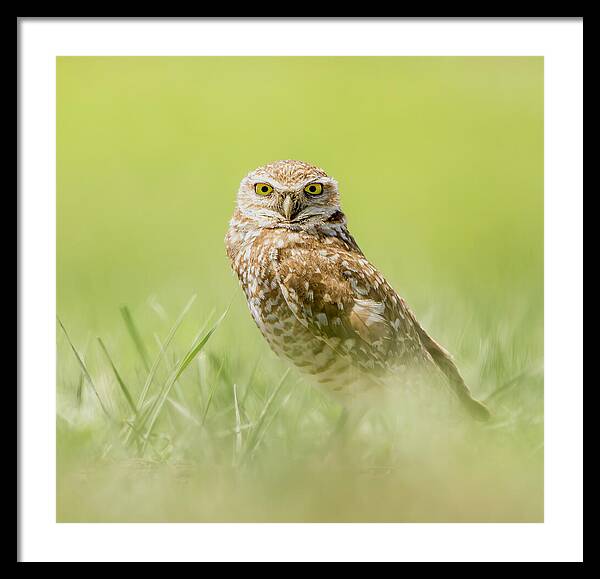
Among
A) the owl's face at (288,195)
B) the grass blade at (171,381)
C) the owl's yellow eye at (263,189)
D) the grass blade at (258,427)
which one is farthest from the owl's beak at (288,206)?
the grass blade at (258,427)

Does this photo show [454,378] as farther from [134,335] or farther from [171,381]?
[134,335]

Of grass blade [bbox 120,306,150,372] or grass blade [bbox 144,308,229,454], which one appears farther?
grass blade [bbox 120,306,150,372]

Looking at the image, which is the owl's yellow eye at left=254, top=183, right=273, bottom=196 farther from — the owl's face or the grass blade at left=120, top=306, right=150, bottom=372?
the grass blade at left=120, top=306, right=150, bottom=372

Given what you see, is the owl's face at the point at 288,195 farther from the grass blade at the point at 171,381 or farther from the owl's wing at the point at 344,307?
the grass blade at the point at 171,381

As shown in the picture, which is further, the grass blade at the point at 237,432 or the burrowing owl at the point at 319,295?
the burrowing owl at the point at 319,295

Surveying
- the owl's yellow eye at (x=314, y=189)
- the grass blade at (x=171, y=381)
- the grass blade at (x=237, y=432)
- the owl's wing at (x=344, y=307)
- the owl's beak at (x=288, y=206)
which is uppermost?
the owl's yellow eye at (x=314, y=189)

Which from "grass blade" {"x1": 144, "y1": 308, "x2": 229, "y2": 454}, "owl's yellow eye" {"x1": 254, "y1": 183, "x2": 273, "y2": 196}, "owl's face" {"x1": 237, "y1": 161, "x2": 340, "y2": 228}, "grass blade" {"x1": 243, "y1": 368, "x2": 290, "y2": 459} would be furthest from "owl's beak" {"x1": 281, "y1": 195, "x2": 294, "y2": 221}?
"grass blade" {"x1": 243, "y1": 368, "x2": 290, "y2": 459}
